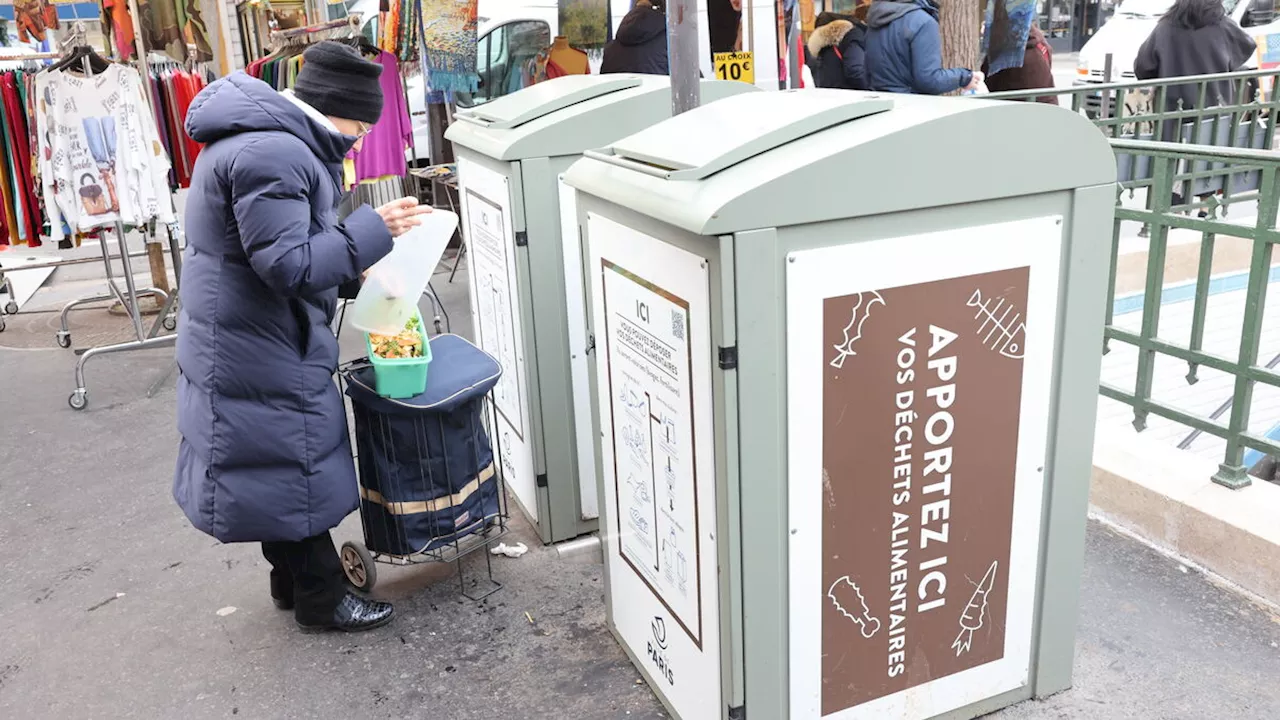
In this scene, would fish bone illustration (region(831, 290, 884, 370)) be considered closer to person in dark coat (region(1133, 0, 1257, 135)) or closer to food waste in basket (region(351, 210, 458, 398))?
food waste in basket (region(351, 210, 458, 398))

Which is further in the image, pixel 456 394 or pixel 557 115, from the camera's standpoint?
pixel 557 115

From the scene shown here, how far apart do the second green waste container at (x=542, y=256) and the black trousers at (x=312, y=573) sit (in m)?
0.77

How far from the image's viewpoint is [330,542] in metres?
3.04

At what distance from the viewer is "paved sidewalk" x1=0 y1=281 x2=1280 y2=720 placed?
8.85 feet

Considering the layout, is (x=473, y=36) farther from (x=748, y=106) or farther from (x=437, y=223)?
(x=748, y=106)

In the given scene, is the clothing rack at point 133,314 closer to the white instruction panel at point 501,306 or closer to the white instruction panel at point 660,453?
the white instruction panel at point 501,306

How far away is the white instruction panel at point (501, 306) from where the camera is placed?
344 centimetres

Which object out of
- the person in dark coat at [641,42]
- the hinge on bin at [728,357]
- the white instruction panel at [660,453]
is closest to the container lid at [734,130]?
the white instruction panel at [660,453]

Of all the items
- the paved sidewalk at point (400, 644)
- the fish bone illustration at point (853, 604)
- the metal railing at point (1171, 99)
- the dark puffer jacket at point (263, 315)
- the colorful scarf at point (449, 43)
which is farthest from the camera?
the colorful scarf at point (449, 43)

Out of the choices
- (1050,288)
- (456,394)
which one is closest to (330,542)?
(456,394)

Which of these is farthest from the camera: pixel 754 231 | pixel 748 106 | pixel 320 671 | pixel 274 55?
pixel 274 55

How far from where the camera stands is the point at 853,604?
2.32 m

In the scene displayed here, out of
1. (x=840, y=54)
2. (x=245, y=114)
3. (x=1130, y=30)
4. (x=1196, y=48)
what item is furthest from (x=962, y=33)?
(x=1130, y=30)

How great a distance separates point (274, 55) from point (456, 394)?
435 centimetres
